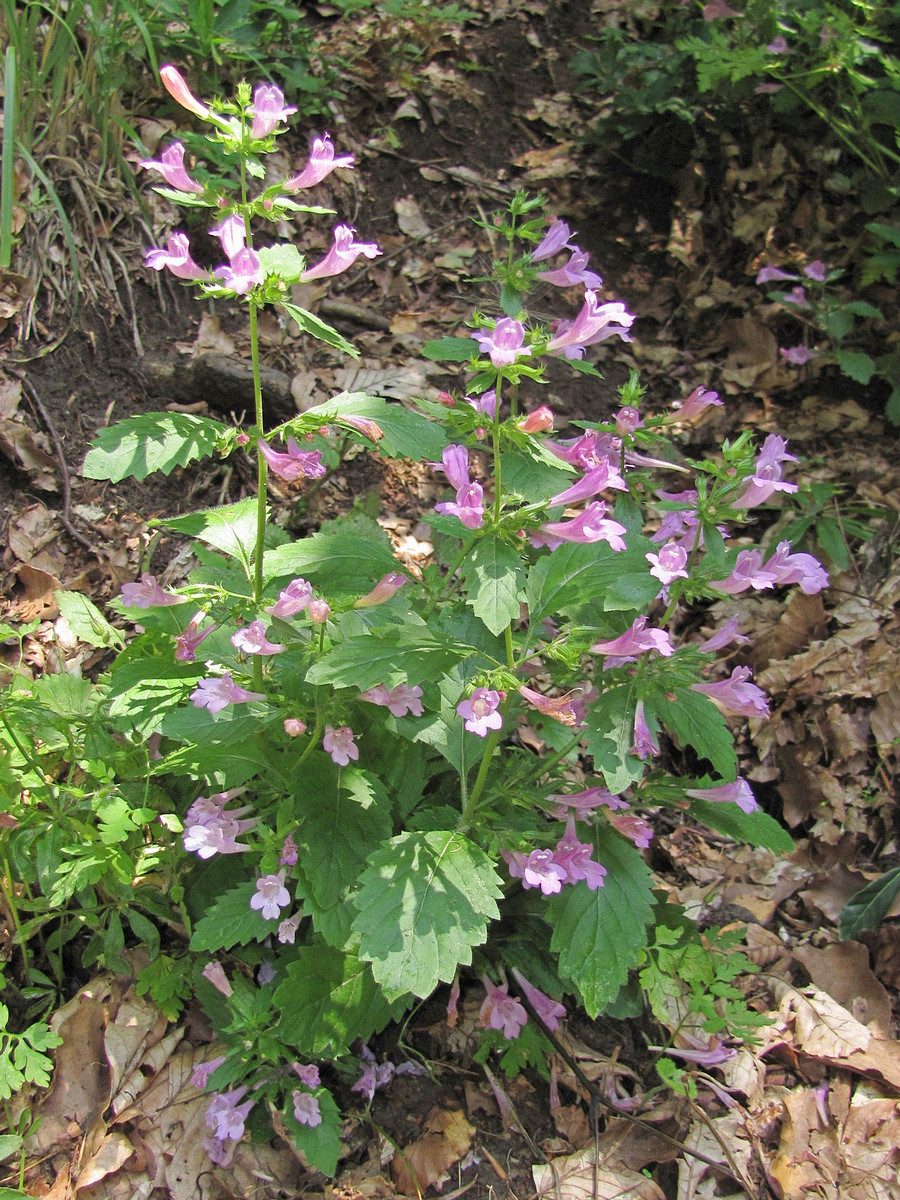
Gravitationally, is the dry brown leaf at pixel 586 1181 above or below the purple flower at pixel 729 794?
below

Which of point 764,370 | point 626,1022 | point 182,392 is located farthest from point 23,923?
point 764,370

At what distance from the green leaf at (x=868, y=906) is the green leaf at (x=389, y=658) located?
210 centimetres

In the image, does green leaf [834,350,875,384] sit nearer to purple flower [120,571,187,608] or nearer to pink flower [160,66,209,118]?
pink flower [160,66,209,118]

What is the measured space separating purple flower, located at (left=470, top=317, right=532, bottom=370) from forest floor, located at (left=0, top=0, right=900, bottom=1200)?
127cm

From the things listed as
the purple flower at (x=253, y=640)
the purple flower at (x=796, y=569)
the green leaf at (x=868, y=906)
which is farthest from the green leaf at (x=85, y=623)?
the green leaf at (x=868, y=906)

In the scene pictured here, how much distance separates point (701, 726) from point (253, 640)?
104 cm

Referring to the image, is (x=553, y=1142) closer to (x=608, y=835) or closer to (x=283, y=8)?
(x=608, y=835)

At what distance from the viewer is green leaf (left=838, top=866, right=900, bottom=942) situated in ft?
10.1

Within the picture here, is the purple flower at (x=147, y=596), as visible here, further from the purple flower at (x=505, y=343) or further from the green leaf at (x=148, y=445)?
the purple flower at (x=505, y=343)

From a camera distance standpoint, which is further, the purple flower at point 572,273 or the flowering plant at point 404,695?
the purple flower at point 572,273

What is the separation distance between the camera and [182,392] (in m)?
3.78

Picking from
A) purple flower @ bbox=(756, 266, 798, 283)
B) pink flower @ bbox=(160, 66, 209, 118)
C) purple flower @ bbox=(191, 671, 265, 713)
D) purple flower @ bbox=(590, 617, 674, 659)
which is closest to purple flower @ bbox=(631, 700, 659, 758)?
purple flower @ bbox=(590, 617, 674, 659)

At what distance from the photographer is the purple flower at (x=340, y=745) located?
81.0 inches

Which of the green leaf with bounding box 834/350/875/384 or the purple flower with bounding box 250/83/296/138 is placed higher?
the purple flower with bounding box 250/83/296/138
